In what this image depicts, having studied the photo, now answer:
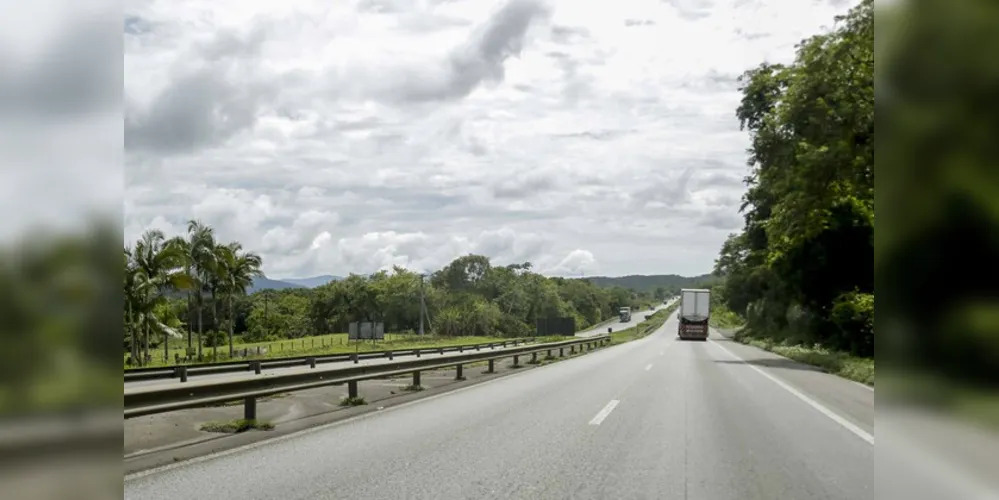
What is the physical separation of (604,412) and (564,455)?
480 cm

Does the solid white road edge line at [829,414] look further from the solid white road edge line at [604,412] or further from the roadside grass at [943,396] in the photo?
the roadside grass at [943,396]

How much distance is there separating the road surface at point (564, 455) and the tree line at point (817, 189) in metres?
1.66

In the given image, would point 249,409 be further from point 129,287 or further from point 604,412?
point 129,287

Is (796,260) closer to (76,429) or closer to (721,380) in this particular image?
(721,380)

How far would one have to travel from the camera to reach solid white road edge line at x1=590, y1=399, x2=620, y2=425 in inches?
498

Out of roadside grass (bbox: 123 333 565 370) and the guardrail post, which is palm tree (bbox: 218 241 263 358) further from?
the guardrail post

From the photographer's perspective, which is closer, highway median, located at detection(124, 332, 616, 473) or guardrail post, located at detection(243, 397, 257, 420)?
highway median, located at detection(124, 332, 616, 473)

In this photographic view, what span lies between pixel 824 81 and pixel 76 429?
15.2m

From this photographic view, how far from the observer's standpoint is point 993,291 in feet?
6.23

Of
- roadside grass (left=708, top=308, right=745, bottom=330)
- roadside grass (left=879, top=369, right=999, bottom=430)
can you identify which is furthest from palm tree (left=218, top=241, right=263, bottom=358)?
roadside grass (left=708, top=308, right=745, bottom=330)

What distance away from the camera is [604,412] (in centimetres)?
1397

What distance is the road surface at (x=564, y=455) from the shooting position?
289 inches

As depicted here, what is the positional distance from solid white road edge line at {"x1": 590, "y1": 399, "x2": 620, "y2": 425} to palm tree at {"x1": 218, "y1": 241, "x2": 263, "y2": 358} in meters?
60.5

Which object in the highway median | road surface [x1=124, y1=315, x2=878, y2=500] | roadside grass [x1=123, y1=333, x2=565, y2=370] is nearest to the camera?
road surface [x1=124, y1=315, x2=878, y2=500]
